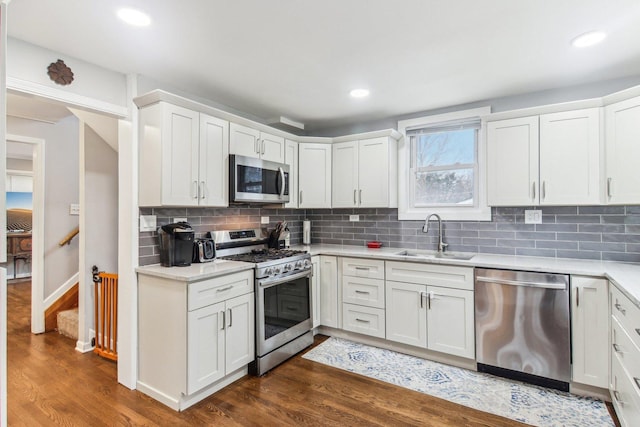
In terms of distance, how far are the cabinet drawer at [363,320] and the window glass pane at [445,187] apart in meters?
1.31

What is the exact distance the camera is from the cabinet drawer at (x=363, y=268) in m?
3.17

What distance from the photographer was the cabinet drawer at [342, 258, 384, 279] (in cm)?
317

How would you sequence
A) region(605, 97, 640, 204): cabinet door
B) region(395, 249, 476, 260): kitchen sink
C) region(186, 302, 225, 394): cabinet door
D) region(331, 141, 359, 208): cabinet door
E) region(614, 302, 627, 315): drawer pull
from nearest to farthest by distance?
region(614, 302, 627, 315): drawer pull
region(186, 302, 225, 394): cabinet door
region(605, 97, 640, 204): cabinet door
region(395, 249, 476, 260): kitchen sink
region(331, 141, 359, 208): cabinet door

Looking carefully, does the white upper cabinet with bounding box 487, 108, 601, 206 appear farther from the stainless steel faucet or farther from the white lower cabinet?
the white lower cabinet

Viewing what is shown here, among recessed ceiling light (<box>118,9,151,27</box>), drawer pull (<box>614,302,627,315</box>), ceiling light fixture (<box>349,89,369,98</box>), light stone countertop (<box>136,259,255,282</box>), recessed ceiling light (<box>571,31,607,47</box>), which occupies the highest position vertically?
ceiling light fixture (<box>349,89,369,98</box>)

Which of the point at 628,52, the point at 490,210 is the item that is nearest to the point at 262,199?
the point at 490,210

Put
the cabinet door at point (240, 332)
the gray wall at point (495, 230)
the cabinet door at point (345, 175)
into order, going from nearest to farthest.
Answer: the cabinet door at point (240, 332) < the gray wall at point (495, 230) < the cabinet door at point (345, 175)

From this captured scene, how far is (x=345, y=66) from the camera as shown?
2.45 metres

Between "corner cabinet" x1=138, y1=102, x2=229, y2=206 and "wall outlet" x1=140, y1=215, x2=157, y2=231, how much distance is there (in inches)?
5.4

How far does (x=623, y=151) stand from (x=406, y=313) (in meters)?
2.08

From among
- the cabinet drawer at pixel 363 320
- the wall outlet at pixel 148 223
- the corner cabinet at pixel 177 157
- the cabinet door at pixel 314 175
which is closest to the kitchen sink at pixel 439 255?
the cabinet drawer at pixel 363 320

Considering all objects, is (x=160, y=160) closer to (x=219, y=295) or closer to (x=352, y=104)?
(x=219, y=295)

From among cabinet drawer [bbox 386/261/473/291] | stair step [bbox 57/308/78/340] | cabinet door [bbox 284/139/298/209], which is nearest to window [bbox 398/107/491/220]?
cabinet drawer [bbox 386/261/473/291]

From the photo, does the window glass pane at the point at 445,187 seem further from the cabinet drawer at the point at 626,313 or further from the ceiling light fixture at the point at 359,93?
the cabinet drawer at the point at 626,313
